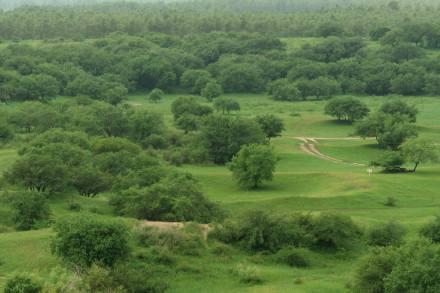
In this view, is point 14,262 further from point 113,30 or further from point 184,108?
point 113,30

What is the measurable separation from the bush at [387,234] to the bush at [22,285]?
22.4 metres

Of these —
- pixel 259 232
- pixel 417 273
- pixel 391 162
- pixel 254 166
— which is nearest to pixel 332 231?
pixel 259 232

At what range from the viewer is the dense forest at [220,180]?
3931 centimetres

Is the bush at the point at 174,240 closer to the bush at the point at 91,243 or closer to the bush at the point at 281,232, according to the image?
the bush at the point at 281,232

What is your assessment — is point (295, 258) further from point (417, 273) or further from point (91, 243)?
point (91, 243)

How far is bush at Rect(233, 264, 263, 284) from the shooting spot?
131ft

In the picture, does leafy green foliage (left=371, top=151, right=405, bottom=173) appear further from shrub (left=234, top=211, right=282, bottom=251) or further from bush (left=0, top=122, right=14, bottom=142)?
bush (left=0, top=122, right=14, bottom=142)

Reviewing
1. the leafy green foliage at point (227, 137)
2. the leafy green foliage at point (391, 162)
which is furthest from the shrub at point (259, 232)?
the leafy green foliage at point (227, 137)

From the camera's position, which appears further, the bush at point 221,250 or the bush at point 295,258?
the bush at point 221,250

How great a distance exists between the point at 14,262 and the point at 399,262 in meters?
21.5

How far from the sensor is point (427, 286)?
112ft

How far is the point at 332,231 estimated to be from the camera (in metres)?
46.3

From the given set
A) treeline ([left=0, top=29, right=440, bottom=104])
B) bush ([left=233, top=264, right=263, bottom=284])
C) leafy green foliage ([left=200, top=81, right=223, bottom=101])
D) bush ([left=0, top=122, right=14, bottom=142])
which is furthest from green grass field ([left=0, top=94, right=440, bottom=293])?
treeline ([left=0, top=29, right=440, bottom=104])

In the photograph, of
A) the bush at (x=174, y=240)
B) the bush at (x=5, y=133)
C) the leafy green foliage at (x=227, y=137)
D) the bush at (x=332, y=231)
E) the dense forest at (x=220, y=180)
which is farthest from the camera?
the bush at (x=5, y=133)
